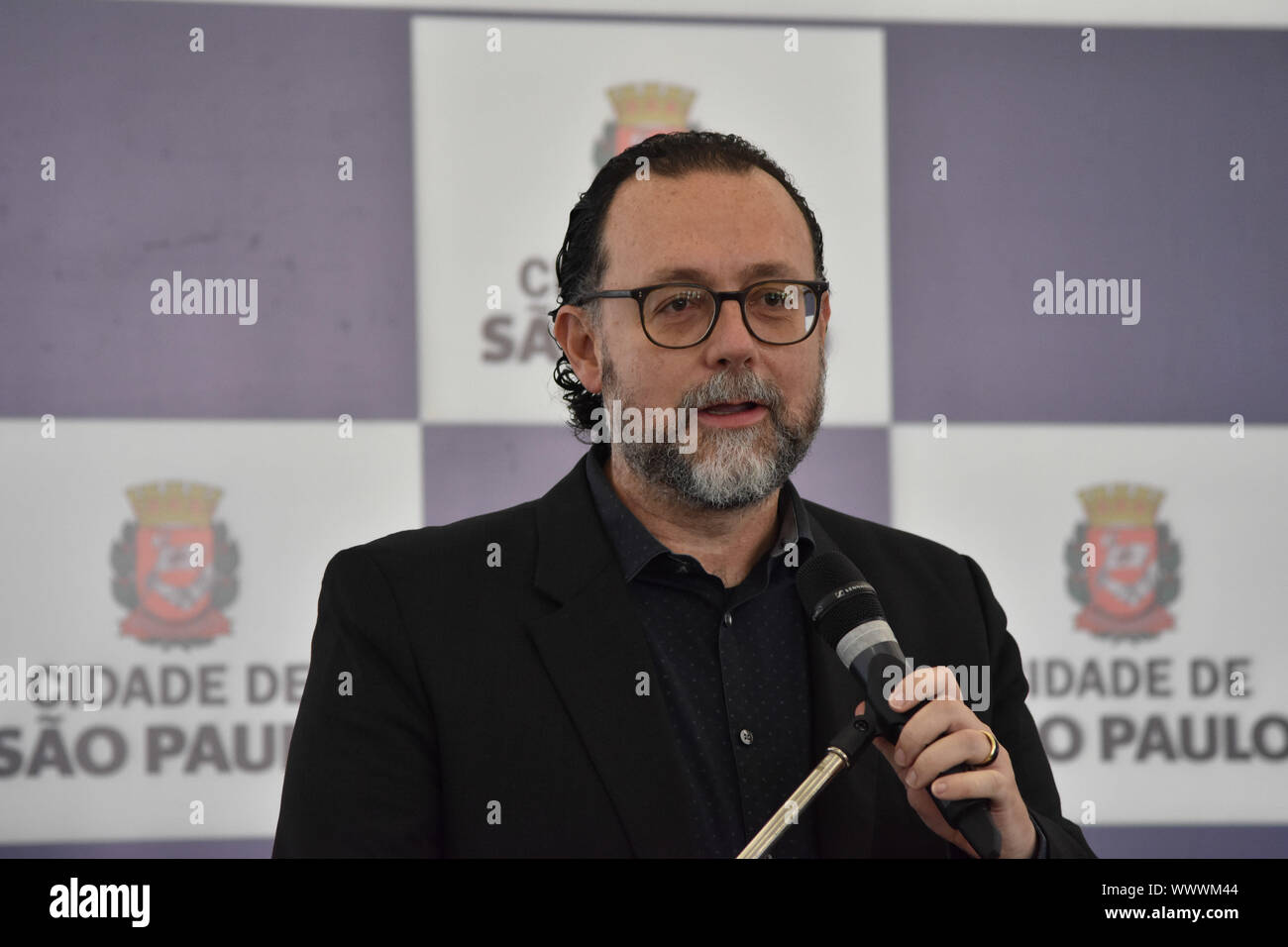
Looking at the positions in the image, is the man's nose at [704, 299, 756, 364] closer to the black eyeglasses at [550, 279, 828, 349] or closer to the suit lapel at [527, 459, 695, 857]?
the black eyeglasses at [550, 279, 828, 349]

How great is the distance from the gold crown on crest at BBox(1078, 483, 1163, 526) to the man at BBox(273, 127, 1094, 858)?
1.02m

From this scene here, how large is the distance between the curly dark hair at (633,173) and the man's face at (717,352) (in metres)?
0.03

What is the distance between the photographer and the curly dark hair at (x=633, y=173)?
6.70 ft

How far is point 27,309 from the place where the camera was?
2.71 metres

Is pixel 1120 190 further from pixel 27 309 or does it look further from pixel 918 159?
pixel 27 309

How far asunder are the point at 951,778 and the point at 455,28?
210 cm

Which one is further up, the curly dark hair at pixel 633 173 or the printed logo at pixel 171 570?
the curly dark hair at pixel 633 173

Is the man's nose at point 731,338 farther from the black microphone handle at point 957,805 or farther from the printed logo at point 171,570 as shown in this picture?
the printed logo at point 171,570

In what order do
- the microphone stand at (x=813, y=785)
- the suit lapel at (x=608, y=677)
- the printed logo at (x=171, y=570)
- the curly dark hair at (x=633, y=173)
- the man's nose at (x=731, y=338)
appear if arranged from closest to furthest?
the microphone stand at (x=813, y=785) → the suit lapel at (x=608, y=677) → the man's nose at (x=731, y=338) → the curly dark hair at (x=633, y=173) → the printed logo at (x=171, y=570)

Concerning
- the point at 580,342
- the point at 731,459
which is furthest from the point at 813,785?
the point at 580,342

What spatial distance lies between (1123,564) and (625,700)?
1590mm

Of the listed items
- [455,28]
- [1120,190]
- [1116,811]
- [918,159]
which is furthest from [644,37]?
[1116,811]

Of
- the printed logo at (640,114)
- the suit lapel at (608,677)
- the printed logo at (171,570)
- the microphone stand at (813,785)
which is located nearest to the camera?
the microphone stand at (813,785)

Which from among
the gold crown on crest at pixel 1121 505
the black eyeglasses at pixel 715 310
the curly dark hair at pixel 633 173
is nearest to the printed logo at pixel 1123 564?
the gold crown on crest at pixel 1121 505
